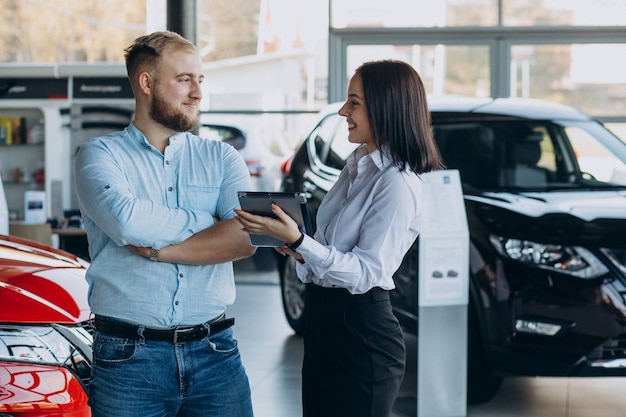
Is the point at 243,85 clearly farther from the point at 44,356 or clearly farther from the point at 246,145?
the point at 44,356

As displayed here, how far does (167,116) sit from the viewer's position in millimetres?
3250

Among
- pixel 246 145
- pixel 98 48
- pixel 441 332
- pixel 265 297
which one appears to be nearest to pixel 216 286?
pixel 441 332

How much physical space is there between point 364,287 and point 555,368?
3.10 m

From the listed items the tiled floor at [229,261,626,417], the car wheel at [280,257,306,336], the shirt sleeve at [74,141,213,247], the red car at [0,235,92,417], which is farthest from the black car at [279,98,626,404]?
the shirt sleeve at [74,141,213,247]

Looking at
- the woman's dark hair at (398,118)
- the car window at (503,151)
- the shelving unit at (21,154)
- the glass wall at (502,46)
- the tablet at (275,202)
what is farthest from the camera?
the glass wall at (502,46)

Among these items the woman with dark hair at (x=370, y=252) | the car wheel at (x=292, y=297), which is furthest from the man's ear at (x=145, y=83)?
the car wheel at (x=292, y=297)

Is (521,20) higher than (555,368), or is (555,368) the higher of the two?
(521,20)

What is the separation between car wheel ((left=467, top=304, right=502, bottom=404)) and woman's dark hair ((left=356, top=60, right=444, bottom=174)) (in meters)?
3.12

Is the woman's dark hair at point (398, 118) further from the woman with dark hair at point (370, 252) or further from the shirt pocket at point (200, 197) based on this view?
the shirt pocket at point (200, 197)

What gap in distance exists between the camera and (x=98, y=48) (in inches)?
606

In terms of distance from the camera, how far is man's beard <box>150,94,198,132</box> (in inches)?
128

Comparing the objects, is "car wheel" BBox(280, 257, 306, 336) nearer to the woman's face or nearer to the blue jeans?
the woman's face

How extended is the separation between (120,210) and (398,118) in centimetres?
89

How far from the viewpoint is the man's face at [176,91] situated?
3.24 metres
